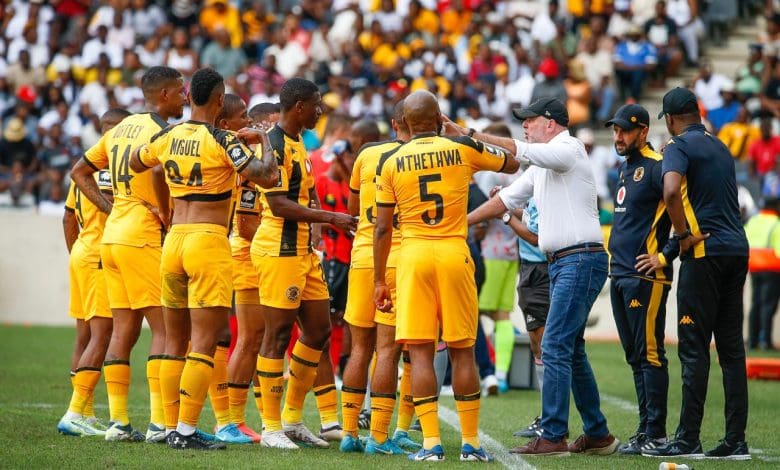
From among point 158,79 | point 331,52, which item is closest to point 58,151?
point 331,52

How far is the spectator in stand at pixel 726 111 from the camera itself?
22.8m

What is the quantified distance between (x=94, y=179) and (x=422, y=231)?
2.98 metres

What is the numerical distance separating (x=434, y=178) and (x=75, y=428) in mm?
3489

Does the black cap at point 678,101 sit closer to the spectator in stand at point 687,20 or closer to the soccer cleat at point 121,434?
the soccer cleat at point 121,434

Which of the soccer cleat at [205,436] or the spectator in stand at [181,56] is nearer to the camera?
the soccer cleat at [205,436]

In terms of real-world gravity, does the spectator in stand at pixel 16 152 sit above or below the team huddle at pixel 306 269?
above

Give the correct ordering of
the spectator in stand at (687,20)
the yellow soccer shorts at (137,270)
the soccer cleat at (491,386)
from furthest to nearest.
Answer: the spectator in stand at (687,20), the soccer cleat at (491,386), the yellow soccer shorts at (137,270)

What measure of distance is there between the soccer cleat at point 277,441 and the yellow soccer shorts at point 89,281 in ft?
6.29

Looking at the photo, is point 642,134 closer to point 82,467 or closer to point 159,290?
point 159,290

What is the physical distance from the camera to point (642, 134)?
365 inches

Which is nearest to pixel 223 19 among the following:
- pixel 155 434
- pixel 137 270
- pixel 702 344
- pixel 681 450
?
pixel 137 270

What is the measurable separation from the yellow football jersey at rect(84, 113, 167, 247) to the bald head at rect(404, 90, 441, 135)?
6.43ft

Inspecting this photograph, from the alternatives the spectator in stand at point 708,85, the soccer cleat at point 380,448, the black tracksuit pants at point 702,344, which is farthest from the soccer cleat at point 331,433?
the spectator in stand at point 708,85

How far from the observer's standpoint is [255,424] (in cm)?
1027
